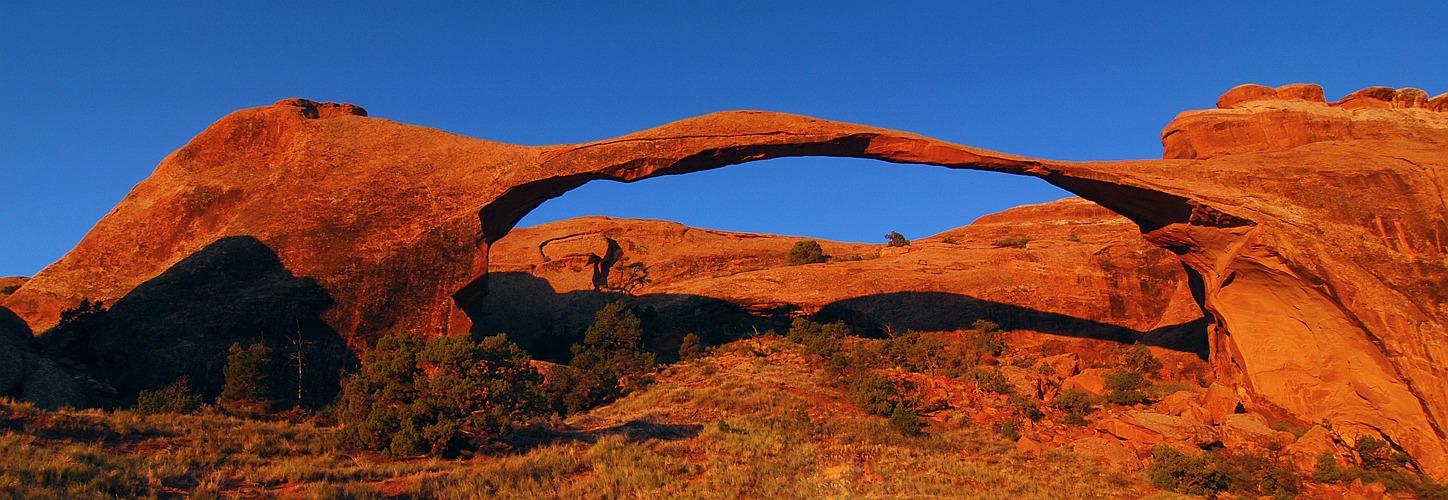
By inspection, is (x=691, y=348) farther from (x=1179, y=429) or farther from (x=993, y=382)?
(x=1179, y=429)

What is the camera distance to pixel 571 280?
3606cm

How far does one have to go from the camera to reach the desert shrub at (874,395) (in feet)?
62.9

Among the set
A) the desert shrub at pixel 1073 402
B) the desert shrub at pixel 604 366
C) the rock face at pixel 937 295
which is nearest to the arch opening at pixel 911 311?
the rock face at pixel 937 295

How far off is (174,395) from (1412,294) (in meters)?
24.1

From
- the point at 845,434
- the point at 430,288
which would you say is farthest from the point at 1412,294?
the point at 430,288

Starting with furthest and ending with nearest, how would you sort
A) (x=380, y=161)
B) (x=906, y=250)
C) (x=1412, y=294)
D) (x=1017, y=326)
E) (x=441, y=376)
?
1. (x=906, y=250)
2. (x=1017, y=326)
3. (x=380, y=161)
4. (x=1412, y=294)
5. (x=441, y=376)

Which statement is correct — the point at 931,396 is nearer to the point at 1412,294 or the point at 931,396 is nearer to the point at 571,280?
the point at 1412,294

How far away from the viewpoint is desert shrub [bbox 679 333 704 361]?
83.3ft

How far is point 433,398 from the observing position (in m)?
14.5

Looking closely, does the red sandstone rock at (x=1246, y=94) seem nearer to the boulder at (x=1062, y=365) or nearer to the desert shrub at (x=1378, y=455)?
the boulder at (x=1062, y=365)

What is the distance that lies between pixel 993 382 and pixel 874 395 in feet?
14.8

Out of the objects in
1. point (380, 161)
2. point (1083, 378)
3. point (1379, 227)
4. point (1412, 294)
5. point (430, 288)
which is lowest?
point (1083, 378)

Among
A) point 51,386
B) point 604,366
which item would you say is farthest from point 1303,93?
point 51,386

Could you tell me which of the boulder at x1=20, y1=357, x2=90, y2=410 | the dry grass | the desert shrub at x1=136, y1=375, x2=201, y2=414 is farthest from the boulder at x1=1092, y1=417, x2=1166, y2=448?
the boulder at x1=20, y1=357, x2=90, y2=410
